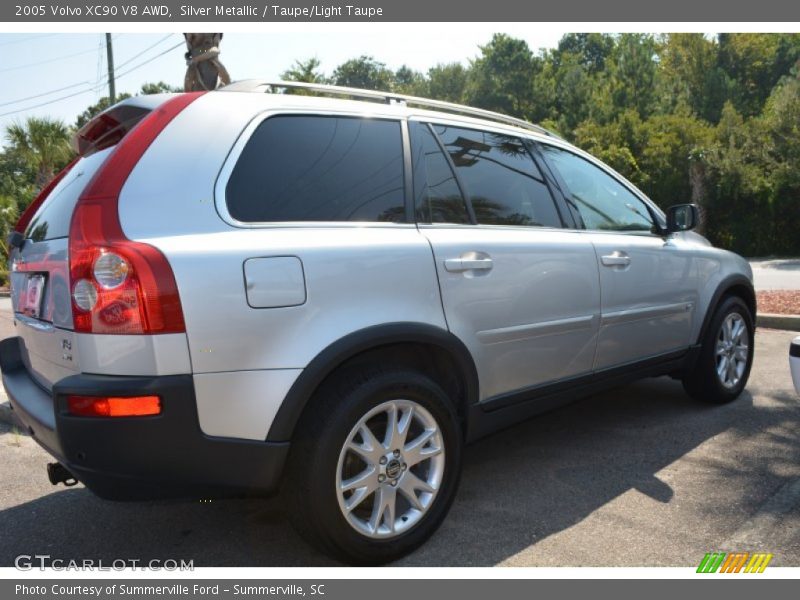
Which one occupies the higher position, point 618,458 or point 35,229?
point 35,229

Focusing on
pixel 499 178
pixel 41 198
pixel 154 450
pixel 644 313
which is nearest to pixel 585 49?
pixel 644 313

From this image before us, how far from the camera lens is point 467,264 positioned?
3053mm

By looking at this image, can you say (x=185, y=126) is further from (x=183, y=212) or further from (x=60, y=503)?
(x=60, y=503)

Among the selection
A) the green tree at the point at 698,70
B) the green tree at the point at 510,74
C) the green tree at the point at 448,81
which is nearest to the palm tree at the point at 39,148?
the green tree at the point at 698,70

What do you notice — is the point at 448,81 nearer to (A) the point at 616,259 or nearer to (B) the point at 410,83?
(B) the point at 410,83

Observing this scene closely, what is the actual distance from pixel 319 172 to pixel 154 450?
120 cm

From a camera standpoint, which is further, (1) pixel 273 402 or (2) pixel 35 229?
(2) pixel 35 229

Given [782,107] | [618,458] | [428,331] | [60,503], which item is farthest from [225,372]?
[782,107]

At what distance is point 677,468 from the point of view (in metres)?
3.73

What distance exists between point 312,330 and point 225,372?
0.34m

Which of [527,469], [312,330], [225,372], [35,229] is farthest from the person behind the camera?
[527,469]

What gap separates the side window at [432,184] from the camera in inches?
122

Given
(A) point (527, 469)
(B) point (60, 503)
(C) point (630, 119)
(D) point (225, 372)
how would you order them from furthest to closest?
(C) point (630, 119) < (A) point (527, 469) < (B) point (60, 503) < (D) point (225, 372)

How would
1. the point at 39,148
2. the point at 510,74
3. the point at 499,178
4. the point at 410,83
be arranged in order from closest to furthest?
the point at 499,178 < the point at 39,148 < the point at 510,74 < the point at 410,83
